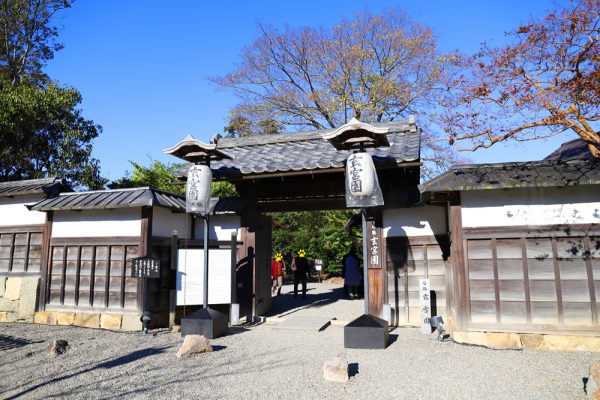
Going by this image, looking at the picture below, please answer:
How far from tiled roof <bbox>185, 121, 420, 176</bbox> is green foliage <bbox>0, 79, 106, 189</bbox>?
7770 mm

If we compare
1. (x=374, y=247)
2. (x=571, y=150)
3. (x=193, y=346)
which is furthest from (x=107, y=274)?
(x=571, y=150)

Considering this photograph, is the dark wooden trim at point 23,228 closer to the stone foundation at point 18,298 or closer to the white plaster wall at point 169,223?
the stone foundation at point 18,298

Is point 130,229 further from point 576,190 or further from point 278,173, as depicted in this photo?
point 576,190

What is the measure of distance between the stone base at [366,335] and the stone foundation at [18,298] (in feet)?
28.0

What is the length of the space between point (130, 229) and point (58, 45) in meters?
15.6

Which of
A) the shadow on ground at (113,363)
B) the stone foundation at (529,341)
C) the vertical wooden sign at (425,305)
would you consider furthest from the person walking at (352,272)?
the shadow on ground at (113,363)

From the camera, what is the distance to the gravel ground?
5.09 meters

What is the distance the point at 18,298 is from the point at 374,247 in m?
9.49

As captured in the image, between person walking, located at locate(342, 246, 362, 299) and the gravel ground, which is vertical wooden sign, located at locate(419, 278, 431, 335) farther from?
person walking, located at locate(342, 246, 362, 299)

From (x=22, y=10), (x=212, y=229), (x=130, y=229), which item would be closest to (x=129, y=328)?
(x=130, y=229)

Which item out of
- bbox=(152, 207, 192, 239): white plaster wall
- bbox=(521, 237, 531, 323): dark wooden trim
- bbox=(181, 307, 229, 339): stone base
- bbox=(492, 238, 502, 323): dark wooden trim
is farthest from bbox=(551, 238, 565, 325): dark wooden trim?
bbox=(152, 207, 192, 239): white plaster wall

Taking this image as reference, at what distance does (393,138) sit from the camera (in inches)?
422

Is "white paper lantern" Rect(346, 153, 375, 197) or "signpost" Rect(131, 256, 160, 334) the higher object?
"white paper lantern" Rect(346, 153, 375, 197)

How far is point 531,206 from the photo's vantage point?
7.70 m
